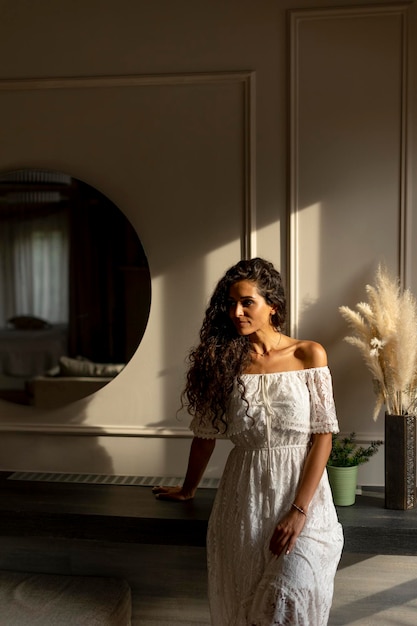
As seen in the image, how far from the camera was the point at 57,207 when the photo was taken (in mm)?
3078

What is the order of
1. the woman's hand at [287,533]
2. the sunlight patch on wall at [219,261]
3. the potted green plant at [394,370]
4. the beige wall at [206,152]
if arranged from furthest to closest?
1. the sunlight patch on wall at [219,261]
2. the beige wall at [206,152]
3. the potted green plant at [394,370]
4. the woman's hand at [287,533]

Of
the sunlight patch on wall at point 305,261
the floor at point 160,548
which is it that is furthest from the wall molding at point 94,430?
the sunlight patch on wall at point 305,261

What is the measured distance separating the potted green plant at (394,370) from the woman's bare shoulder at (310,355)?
353 millimetres

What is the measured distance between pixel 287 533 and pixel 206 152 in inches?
61.0

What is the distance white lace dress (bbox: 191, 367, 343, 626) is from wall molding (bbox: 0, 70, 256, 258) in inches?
30.1

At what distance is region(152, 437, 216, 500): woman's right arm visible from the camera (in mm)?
2604

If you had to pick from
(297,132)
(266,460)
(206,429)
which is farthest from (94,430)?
(297,132)

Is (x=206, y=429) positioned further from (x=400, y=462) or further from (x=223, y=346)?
(x=400, y=462)

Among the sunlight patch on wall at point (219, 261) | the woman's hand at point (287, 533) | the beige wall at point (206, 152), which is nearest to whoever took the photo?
the woman's hand at point (287, 533)

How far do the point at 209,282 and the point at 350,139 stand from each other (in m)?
0.80

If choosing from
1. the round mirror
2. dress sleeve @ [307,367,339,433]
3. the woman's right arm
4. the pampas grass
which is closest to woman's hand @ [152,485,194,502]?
the woman's right arm

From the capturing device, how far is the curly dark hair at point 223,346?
2.42 meters

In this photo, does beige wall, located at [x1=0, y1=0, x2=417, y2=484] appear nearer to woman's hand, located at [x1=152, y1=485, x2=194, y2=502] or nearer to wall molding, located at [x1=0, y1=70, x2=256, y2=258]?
wall molding, located at [x1=0, y1=70, x2=256, y2=258]

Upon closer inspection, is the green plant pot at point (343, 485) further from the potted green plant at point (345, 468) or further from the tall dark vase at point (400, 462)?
the tall dark vase at point (400, 462)
